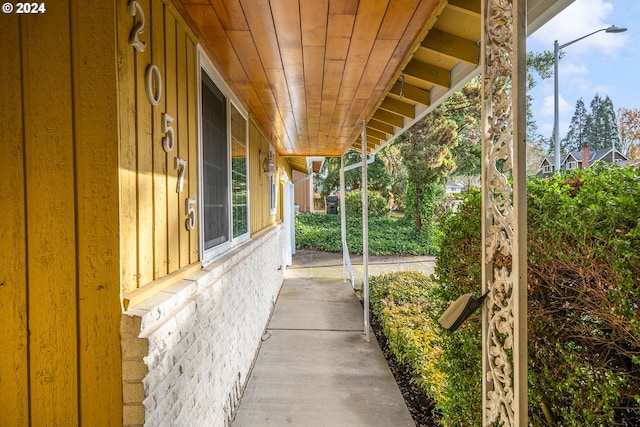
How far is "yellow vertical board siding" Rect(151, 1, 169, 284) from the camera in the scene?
1590 millimetres

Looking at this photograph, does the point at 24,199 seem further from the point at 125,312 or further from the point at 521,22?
the point at 521,22

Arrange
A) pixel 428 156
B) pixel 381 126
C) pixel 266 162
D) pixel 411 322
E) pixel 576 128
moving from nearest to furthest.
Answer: pixel 411 322 < pixel 381 126 < pixel 266 162 < pixel 428 156 < pixel 576 128

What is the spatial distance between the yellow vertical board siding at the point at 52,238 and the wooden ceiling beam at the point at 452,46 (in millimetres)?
1969

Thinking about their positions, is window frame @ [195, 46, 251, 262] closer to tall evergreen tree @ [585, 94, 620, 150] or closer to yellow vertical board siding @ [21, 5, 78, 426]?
yellow vertical board siding @ [21, 5, 78, 426]

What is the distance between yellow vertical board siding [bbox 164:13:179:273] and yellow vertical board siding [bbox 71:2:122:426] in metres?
0.41

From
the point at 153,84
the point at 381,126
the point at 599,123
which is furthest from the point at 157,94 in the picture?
the point at 599,123

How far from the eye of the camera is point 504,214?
134 cm

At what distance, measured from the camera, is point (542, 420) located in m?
1.46

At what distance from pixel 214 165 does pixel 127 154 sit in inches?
51.2

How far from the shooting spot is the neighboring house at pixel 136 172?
1256mm

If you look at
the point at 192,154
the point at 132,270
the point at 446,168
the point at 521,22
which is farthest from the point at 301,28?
the point at 446,168

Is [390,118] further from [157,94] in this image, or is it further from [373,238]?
[373,238]

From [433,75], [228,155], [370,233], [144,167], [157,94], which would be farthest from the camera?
[370,233]

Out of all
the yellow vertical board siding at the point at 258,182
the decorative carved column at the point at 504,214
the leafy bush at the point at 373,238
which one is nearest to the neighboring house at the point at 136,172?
the decorative carved column at the point at 504,214
